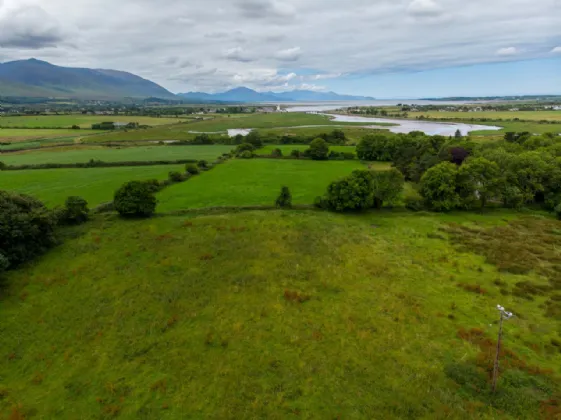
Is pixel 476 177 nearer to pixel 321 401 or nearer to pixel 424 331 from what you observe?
pixel 424 331

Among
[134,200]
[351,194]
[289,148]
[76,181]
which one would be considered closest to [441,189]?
[351,194]

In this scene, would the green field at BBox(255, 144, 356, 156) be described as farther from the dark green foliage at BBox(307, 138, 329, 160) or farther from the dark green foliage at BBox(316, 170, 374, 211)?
the dark green foliage at BBox(316, 170, 374, 211)

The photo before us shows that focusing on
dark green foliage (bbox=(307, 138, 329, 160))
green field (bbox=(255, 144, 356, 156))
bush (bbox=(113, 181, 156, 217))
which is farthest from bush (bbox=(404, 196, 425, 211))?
green field (bbox=(255, 144, 356, 156))

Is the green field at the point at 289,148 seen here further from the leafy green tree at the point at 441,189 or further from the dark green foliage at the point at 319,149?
the leafy green tree at the point at 441,189

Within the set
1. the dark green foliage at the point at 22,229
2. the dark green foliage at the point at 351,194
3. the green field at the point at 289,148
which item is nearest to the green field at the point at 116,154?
the green field at the point at 289,148

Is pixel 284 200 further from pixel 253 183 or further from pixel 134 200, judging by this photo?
pixel 134 200

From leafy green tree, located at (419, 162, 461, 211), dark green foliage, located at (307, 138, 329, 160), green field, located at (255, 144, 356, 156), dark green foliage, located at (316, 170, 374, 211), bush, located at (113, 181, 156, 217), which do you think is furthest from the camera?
green field, located at (255, 144, 356, 156)

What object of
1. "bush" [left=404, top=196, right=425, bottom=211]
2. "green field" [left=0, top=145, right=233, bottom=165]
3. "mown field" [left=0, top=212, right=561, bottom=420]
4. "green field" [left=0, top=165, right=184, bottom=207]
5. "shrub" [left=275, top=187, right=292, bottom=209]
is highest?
"green field" [left=0, top=145, right=233, bottom=165]
